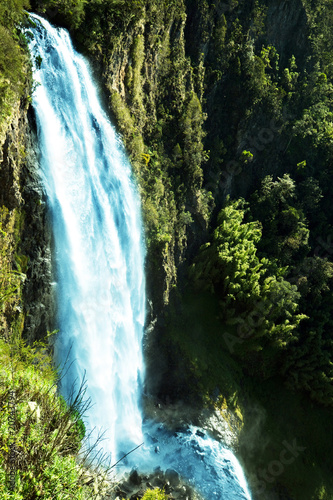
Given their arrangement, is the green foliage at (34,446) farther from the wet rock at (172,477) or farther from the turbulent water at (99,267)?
the wet rock at (172,477)

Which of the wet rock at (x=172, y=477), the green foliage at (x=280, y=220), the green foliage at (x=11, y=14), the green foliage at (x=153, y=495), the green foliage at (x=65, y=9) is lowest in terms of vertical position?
the wet rock at (x=172, y=477)

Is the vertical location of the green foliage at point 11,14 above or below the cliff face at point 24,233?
above

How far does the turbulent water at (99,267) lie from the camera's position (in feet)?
32.1

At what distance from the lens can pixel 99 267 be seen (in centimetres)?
1127

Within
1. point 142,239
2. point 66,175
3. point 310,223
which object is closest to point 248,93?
point 310,223

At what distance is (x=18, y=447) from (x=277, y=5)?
88.6ft

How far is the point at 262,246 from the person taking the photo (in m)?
20.2

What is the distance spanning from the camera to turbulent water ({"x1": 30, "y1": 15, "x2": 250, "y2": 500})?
32.1 ft

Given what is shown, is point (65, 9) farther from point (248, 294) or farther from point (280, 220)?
point (280, 220)

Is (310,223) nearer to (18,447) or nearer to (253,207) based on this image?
(253,207)

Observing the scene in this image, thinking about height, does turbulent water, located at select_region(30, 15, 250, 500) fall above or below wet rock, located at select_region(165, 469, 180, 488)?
above

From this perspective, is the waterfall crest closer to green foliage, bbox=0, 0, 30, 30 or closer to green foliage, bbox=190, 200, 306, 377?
green foliage, bbox=0, 0, 30, 30

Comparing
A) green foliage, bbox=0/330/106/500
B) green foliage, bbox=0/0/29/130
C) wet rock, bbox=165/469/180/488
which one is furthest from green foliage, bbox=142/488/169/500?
green foliage, bbox=0/0/29/130

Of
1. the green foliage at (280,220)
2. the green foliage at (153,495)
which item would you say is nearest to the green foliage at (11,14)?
the green foliage at (153,495)
